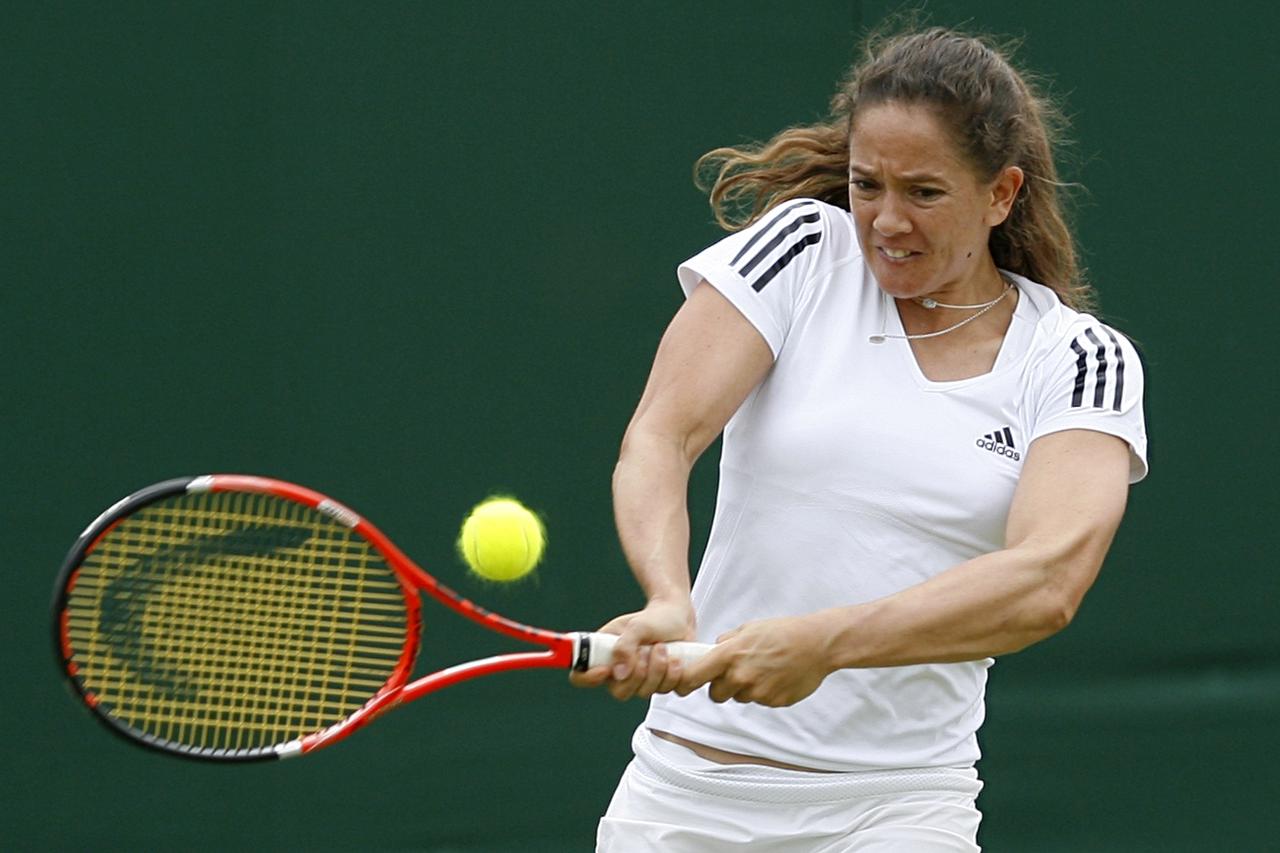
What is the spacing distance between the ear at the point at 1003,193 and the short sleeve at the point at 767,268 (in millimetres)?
235

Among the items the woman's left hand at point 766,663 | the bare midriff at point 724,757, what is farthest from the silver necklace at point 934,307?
the bare midriff at point 724,757

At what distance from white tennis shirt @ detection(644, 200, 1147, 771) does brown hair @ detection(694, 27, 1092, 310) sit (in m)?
0.23

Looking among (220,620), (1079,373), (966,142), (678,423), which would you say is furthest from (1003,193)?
(220,620)

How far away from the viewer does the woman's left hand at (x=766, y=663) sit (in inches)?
90.8

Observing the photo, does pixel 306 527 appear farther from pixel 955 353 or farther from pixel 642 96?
pixel 642 96

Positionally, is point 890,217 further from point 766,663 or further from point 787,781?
point 787,781

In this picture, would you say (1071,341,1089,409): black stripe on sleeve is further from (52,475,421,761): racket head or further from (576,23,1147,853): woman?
(52,475,421,761): racket head

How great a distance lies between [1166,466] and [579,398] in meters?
1.36

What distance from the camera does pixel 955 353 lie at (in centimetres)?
264

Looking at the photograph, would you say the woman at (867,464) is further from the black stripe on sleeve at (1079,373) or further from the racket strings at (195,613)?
the racket strings at (195,613)

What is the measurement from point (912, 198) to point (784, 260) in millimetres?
189

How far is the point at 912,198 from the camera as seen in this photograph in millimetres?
2557

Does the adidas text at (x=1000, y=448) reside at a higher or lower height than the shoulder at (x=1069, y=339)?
lower

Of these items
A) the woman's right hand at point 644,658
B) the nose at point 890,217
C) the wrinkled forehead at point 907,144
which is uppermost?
the wrinkled forehead at point 907,144
